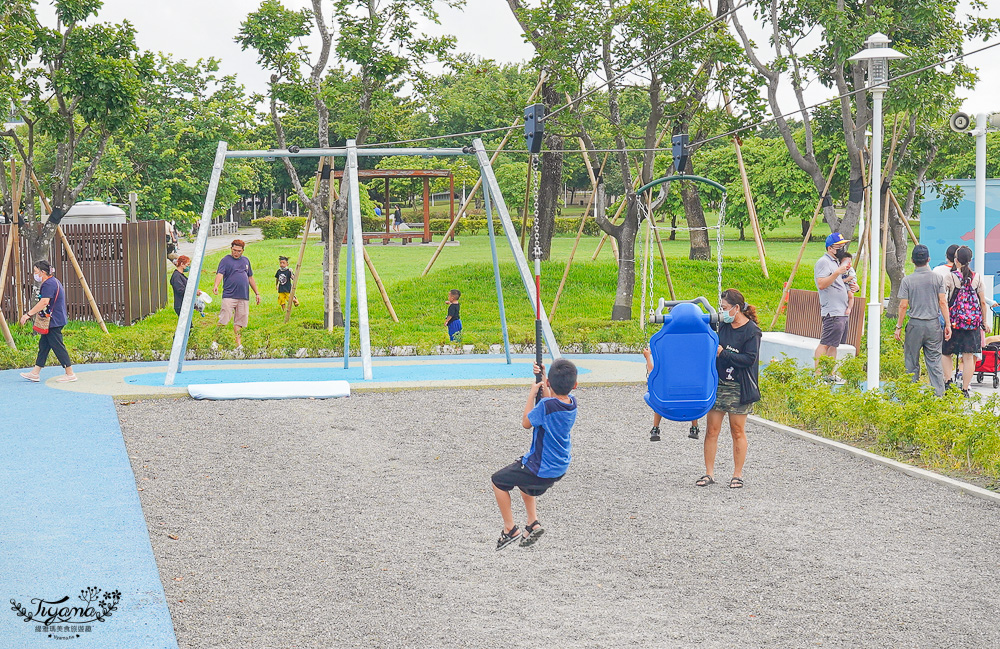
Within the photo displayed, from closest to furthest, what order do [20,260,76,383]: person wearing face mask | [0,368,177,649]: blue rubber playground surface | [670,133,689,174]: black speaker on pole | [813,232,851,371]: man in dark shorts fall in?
[0,368,177,649]: blue rubber playground surface
[813,232,851,371]: man in dark shorts
[20,260,76,383]: person wearing face mask
[670,133,689,174]: black speaker on pole

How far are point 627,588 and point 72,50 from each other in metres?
16.4

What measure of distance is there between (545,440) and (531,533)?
0.69 m

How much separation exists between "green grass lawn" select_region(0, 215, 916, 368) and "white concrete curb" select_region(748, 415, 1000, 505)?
717 cm

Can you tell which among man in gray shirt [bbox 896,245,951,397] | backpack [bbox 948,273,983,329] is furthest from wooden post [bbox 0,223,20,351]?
backpack [bbox 948,273,983,329]

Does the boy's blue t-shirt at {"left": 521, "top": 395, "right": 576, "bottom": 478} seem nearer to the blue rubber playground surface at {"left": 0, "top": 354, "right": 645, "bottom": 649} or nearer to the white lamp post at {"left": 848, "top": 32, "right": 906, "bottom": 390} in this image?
the blue rubber playground surface at {"left": 0, "top": 354, "right": 645, "bottom": 649}

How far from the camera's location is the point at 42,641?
5.46 metres

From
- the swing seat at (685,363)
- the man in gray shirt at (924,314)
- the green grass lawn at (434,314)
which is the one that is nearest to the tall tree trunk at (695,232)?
the green grass lawn at (434,314)

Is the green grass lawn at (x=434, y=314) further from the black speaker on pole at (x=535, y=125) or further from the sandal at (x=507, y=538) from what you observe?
the sandal at (x=507, y=538)

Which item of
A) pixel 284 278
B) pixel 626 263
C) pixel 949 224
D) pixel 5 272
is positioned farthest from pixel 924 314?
pixel 284 278

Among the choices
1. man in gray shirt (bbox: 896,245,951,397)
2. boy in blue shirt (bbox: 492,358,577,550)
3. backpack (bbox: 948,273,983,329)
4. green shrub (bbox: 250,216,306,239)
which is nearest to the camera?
boy in blue shirt (bbox: 492,358,577,550)

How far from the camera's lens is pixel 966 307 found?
12375mm

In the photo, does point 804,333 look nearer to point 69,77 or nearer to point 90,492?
point 90,492

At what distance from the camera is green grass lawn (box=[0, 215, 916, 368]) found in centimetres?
1777

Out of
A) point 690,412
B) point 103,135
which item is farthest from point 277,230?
point 690,412
